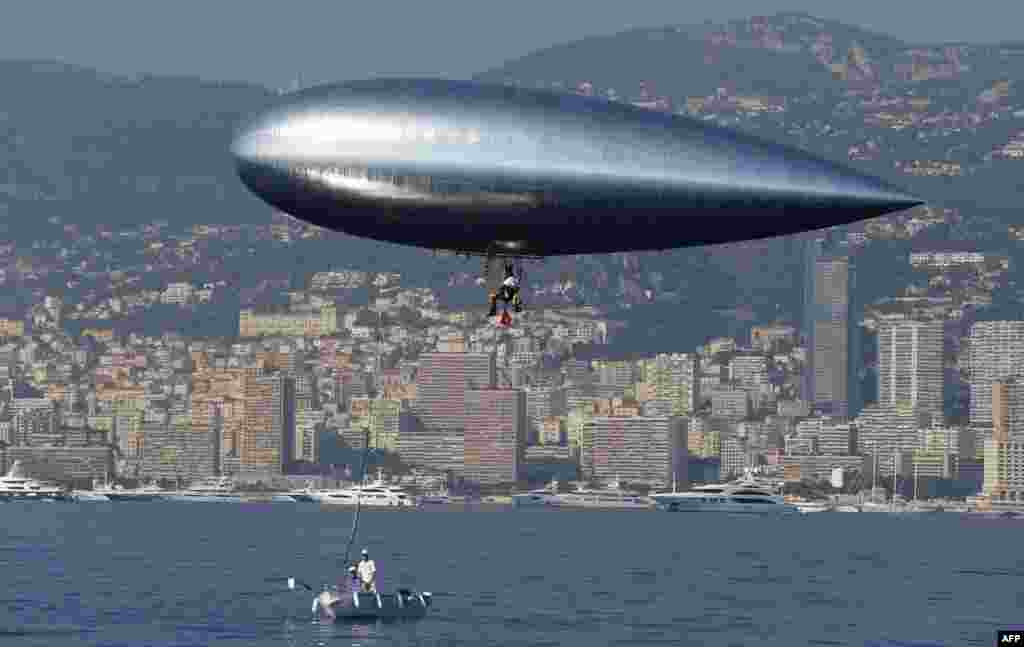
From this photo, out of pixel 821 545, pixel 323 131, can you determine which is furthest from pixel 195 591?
pixel 821 545

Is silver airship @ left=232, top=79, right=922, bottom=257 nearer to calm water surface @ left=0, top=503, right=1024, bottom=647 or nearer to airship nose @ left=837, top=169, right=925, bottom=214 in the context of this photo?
airship nose @ left=837, top=169, right=925, bottom=214

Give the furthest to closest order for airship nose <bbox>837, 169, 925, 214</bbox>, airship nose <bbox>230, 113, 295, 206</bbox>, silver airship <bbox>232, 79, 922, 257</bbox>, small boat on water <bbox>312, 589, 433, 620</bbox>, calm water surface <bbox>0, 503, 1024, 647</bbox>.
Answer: calm water surface <bbox>0, 503, 1024, 647</bbox>
small boat on water <bbox>312, 589, 433, 620</bbox>
airship nose <bbox>230, 113, 295, 206</bbox>
silver airship <bbox>232, 79, 922, 257</bbox>
airship nose <bbox>837, 169, 925, 214</bbox>

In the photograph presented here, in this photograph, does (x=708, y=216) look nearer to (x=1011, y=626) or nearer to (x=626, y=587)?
(x=1011, y=626)

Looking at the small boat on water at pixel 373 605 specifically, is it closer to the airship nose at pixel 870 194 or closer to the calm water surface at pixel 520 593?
the calm water surface at pixel 520 593

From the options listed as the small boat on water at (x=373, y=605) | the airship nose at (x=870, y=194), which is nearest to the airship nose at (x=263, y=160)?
the airship nose at (x=870, y=194)

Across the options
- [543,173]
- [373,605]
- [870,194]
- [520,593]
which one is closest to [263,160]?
[543,173]

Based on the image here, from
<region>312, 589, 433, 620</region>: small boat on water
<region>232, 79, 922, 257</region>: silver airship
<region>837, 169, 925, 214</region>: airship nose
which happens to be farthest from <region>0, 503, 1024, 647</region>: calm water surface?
<region>837, 169, 925, 214</region>: airship nose

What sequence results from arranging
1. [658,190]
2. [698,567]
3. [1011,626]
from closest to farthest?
[658,190] < [1011,626] < [698,567]
